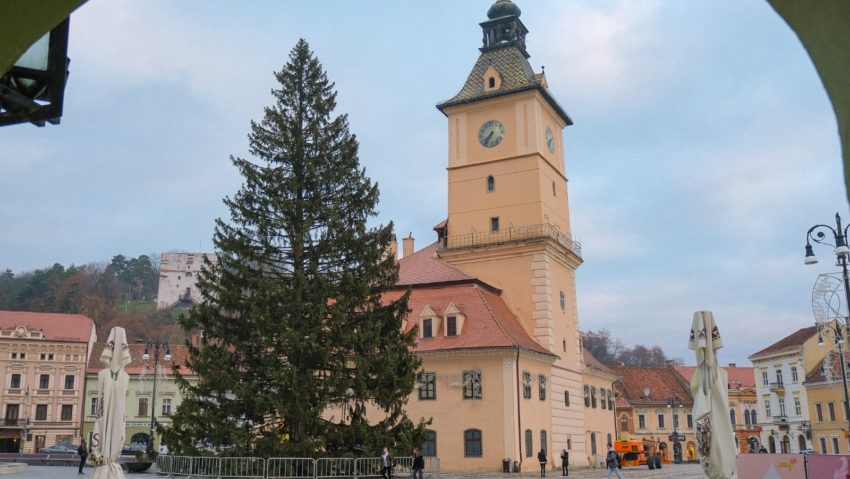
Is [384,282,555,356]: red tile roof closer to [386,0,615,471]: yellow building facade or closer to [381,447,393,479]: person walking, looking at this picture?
[386,0,615,471]: yellow building facade

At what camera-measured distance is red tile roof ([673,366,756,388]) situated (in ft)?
289

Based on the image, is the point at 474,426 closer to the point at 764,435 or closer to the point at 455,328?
the point at 455,328

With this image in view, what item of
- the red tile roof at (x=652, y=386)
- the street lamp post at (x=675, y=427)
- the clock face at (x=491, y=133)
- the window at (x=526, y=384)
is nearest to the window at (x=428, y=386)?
the window at (x=526, y=384)

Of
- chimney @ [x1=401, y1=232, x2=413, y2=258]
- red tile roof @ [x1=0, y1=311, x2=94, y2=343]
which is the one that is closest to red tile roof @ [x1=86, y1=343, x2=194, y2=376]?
red tile roof @ [x1=0, y1=311, x2=94, y2=343]

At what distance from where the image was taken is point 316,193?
2389cm

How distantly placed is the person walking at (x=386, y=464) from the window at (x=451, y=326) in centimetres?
1511

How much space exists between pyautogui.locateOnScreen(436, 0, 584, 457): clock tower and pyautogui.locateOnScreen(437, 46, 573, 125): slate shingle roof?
63 mm

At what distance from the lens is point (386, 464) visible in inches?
863

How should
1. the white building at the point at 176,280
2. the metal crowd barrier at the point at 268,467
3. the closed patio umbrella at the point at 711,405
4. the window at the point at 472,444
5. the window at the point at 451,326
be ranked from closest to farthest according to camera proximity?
the closed patio umbrella at the point at 711,405 → the metal crowd barrier at the point at 268,467 → the window at the point at 472,444 → the window at the point at 451,326 → the white building at the point at 176,280

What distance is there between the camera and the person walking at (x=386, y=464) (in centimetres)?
2180

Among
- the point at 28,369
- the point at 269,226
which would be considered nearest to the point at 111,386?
the point at 269,226

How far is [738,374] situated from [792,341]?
26.5 metres

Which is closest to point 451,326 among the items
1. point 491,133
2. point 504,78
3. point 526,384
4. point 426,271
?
point 526,384

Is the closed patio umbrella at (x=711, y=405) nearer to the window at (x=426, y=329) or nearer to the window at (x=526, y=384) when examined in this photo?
the window at (x=526, y=384)
